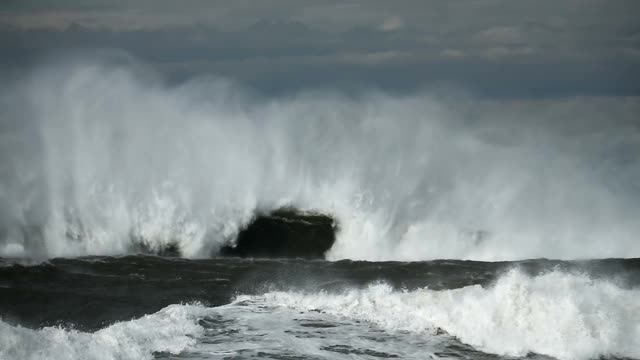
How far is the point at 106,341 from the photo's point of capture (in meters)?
13.1

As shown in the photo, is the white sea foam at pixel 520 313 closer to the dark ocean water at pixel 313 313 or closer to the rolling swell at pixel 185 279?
the dark ocean water at pixel 313 313

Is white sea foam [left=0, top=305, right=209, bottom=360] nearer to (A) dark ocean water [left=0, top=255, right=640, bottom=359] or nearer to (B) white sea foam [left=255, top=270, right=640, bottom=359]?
(A) dark ocean water [left=0, top=255, right=640, bottom=359]

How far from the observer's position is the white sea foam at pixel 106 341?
12.2m

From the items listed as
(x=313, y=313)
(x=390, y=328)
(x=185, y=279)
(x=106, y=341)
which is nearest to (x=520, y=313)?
(x=390, y=328)

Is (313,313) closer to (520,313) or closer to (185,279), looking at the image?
(520,313)

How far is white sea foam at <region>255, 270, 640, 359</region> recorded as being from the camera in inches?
574

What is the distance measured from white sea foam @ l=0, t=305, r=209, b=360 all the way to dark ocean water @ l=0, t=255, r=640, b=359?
27mm

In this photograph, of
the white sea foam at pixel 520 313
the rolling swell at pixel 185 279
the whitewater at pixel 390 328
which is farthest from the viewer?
the rolling swell at pixel 185 279

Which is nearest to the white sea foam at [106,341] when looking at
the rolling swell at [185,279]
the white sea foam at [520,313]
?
the rolling swell at [185,279]

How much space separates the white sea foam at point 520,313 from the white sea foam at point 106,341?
10.1 feet

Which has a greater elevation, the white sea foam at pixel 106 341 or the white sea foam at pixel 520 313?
the white sea foam at pixel 520 313

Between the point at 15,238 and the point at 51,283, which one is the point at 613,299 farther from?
the point at 15,238

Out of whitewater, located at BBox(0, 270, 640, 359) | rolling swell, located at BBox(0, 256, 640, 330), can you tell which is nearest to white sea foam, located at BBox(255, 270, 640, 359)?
whitewater, located at BBox(0, 270, 640, 359)

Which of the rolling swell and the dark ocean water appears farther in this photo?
the rolling swell
